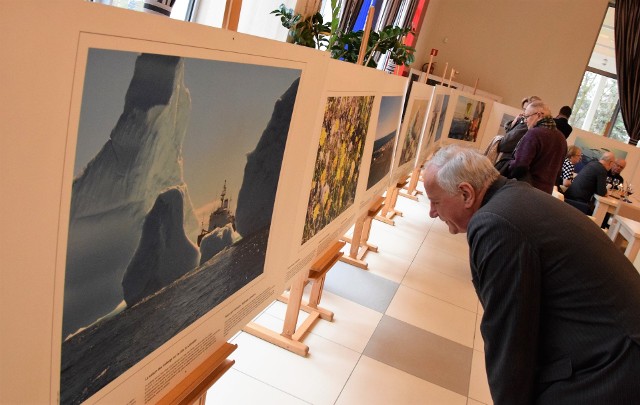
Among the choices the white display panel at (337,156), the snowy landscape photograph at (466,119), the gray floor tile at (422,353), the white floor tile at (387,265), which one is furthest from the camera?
the snowy landscape photograph at (466,119)

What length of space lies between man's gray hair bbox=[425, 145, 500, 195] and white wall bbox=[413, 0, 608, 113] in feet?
37.9

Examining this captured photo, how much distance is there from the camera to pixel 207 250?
1697mm

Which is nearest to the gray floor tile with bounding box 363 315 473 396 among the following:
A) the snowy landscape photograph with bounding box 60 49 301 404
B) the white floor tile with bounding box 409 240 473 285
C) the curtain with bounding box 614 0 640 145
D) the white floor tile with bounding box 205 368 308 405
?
the white floor tile with bounding box 205 368 308 405

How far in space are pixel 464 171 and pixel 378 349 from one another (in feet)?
6.75

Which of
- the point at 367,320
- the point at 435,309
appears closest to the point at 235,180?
the point at 367,320

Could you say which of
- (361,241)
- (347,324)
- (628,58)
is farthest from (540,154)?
(628,58)

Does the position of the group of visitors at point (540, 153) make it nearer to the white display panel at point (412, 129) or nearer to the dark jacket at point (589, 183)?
the white display panel at point (412, 129)

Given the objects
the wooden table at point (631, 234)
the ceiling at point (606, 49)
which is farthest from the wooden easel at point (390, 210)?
the ceiling at point (606, 49)

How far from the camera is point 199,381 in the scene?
5.84 ft

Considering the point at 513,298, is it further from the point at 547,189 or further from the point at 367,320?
the point at 547,189

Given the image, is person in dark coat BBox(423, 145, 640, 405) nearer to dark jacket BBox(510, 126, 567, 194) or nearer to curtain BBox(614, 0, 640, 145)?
dark jacket BBox(510, 126, 567, 194)

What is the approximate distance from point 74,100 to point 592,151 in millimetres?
11381

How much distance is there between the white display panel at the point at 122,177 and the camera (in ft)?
3.11

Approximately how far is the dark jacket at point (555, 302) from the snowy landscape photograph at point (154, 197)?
2.73ft
